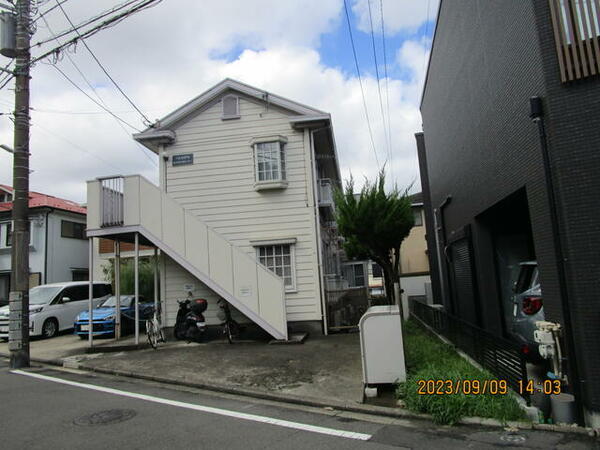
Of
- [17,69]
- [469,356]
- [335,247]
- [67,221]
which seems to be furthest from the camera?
[67,221]

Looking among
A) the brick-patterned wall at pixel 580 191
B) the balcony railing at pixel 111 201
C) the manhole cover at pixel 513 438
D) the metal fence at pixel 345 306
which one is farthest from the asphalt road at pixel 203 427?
the metal fence at pixel 345 306

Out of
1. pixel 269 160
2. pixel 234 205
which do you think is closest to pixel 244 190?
pixel 234 205

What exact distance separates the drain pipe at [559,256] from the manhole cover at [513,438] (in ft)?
2.32

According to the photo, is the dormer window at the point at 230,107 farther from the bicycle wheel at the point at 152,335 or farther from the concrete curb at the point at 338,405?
the concrete curb at the point at 338,405

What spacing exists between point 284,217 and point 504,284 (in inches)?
227

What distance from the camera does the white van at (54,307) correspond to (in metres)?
13.9

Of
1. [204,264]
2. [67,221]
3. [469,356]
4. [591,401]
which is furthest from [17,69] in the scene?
[67,221]

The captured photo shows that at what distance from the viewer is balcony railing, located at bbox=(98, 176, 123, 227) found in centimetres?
1103

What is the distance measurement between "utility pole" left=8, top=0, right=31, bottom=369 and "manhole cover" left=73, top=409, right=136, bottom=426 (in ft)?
16.0

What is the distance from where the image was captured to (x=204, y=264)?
35.3ft

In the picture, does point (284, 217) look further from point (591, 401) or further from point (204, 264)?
point (591, 401)

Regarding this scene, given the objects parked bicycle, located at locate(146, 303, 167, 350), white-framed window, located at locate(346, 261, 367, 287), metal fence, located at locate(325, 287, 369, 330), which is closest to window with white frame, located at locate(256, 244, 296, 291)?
metal fence, located at locate(325, 287, 369, 330)

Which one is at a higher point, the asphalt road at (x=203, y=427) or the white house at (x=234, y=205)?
the white house at (x=234, y=205)
